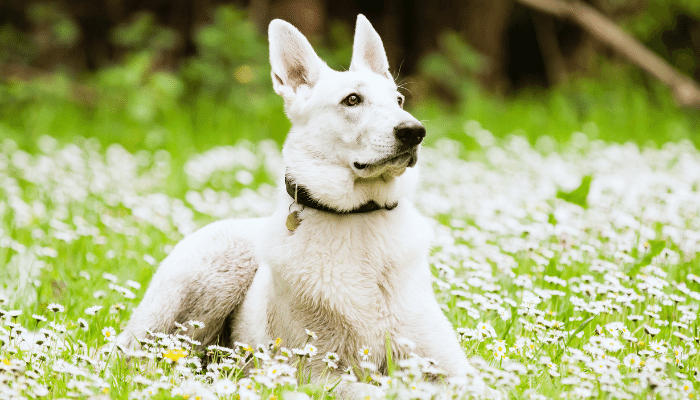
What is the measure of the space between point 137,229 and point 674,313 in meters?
3.70

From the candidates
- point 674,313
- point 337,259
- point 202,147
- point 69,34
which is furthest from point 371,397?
point 69,34

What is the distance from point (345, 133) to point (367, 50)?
2.28 feet

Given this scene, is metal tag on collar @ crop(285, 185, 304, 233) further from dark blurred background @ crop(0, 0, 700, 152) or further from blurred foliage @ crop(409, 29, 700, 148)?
blurred foliage @ crop(409, 29, 700, 148)

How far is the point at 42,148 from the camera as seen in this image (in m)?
7.46

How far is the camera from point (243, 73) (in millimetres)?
8570

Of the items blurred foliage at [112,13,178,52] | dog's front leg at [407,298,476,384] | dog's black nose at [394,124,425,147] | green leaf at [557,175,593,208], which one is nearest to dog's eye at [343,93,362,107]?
dog's black nose at [394,124,425,147]

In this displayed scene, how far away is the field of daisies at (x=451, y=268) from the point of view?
248 cm

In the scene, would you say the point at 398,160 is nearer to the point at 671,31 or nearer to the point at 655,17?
the point at 655,17

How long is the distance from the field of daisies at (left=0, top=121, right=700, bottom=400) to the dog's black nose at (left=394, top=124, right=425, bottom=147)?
0.84 metres

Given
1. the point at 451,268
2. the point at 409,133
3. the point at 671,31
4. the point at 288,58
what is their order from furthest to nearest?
the point at 671,31, the point at 451,268, the point at 288,58, the point at 409,133

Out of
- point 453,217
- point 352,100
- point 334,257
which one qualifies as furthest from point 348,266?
point 453,217

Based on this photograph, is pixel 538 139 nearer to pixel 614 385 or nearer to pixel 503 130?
pixel 503 130

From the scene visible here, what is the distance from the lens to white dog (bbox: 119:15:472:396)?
2803 mm

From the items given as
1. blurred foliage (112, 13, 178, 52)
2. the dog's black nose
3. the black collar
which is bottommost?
the black collar
